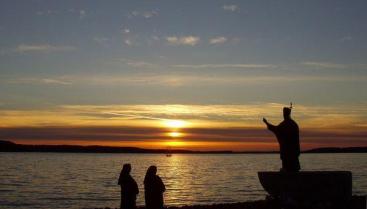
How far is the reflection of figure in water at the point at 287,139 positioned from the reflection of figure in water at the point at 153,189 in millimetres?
4091

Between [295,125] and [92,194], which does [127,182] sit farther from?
[92,194]

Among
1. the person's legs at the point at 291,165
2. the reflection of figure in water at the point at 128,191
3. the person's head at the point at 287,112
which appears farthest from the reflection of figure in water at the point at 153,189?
the person's head at the point at 287,112

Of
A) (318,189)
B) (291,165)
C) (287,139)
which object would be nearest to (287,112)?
(287,139)

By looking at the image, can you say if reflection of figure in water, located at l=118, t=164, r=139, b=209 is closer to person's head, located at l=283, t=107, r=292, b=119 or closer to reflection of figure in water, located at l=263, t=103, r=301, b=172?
reflection of figure in water, located at l=263, t=103, r=301, b=172

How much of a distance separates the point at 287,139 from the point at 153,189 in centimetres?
468

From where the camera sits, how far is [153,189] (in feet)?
56.0

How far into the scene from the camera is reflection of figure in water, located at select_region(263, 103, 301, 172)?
1847 cm

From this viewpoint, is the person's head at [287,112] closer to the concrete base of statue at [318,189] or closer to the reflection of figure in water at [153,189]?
the concrete base of statue at [318,189]

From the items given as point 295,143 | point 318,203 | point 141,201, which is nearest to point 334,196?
point 318,203

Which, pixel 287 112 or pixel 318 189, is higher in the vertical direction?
pixel 287 112

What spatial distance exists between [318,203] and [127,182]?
5.59 metres

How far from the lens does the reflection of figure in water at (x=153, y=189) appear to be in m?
16.8

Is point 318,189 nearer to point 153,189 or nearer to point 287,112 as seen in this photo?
point 287,112

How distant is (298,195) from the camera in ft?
56.8
